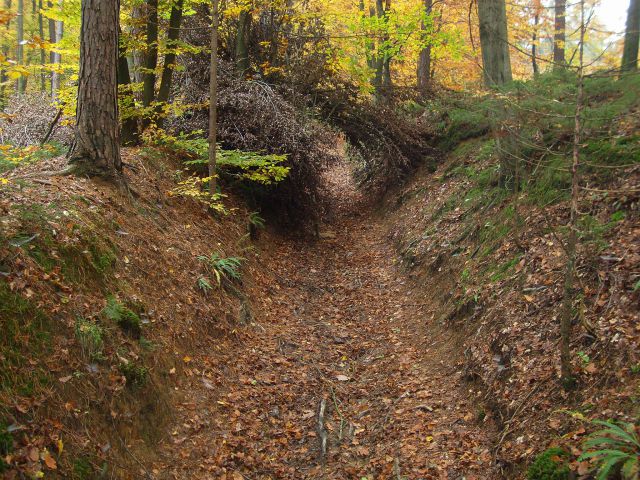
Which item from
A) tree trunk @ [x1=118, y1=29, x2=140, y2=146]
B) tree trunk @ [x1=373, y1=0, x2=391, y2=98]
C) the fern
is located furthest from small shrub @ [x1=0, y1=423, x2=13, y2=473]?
tree trunk @ [x1=373, y1=0, x2=391, y2=98]

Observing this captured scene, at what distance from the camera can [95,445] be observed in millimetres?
4074

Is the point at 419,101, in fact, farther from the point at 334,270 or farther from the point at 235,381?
the point at 235,381

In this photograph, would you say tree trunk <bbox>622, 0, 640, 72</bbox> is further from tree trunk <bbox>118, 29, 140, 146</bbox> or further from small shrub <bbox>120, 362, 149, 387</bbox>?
small shrub <bbox>120, 362, 149, 387</bbox>

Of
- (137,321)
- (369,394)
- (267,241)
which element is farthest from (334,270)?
(137,321)

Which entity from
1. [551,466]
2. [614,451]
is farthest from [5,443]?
[614,451]

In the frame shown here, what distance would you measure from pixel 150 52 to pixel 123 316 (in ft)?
20.9

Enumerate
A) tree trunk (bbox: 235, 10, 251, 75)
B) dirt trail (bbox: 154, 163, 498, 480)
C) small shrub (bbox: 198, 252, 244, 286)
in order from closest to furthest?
dirt trail (bbox: 154, 163, 498, 480) < small shrub (bbox: 198, 252, 244, 286) < tree trunk (bbox: 235, 10, 251, 75)

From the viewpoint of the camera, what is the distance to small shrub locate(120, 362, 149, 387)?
4.88 meters

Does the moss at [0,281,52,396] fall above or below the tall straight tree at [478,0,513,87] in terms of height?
below

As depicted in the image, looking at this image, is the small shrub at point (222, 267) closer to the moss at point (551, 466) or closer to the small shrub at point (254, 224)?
the small shrub at point (254, 224)

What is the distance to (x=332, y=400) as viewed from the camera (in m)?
6.27

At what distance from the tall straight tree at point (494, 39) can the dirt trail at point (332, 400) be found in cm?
495

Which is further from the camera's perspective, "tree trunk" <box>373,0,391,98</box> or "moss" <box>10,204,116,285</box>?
"tree trunk" <box>373,0,391,98</box>

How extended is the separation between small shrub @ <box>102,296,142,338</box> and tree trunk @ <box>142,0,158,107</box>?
585 cm
